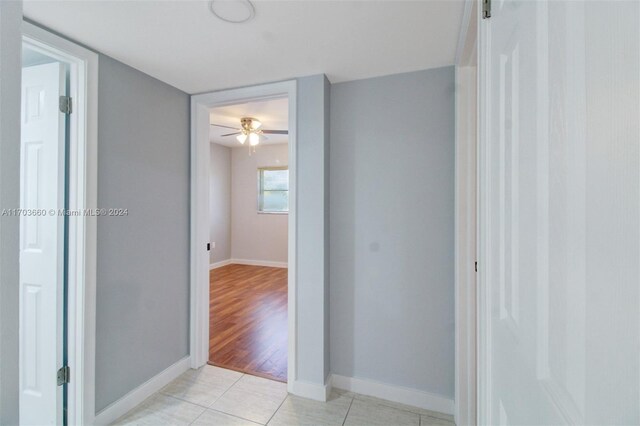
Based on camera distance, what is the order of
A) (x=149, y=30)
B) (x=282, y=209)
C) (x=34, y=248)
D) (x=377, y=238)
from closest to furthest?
(x=149, y=30)
(x=34, y=248)
(x=377, y=238)
(x=282, y=209)

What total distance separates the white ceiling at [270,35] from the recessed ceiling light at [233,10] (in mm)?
31

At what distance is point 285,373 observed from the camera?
7.67 feet

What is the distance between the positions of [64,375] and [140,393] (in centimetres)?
51

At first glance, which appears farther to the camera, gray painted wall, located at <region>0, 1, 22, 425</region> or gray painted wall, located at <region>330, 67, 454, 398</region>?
gray painted wall, located at <region>330, 67, 454, 398</region>

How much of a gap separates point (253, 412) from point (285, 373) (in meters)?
0.47

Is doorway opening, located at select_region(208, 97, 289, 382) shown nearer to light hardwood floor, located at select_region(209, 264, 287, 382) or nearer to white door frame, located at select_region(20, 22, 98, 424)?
light hardwood floor, located at select_region(209, 264, 287, 382)

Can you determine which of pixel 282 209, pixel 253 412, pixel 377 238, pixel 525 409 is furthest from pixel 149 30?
pixel 282 209

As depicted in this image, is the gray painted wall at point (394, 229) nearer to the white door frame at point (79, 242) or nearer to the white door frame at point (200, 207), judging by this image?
the white door frame at point (200, 207)

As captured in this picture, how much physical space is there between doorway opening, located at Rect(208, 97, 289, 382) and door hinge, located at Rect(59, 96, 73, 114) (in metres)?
2.00

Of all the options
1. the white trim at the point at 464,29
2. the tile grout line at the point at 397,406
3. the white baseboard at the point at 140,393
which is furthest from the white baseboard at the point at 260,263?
the white trim at the point at 464,29

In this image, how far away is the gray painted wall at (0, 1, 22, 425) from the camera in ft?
1.40

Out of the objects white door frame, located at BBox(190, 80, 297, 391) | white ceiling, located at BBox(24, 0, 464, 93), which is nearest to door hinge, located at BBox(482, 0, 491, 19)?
white ceiling, located at BBox(24, 0, 464, 93)

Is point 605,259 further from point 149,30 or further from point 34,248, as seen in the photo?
point 34,248

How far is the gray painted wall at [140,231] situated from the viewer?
1814 mm
